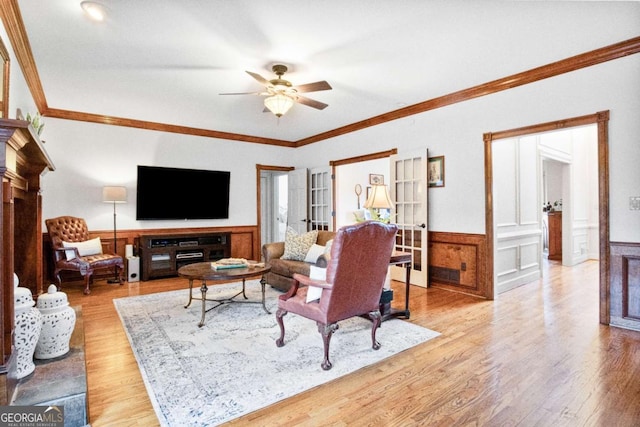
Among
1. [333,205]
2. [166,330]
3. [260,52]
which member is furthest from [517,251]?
[166,330]

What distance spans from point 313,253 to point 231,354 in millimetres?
1796

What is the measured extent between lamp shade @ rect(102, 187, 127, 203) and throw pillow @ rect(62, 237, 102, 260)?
2.05ft

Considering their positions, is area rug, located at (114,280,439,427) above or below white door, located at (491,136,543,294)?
below

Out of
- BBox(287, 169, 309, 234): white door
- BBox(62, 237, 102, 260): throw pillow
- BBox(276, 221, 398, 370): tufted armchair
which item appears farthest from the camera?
BBox(287, 169, 309, 234): white door

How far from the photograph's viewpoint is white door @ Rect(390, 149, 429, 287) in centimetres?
476

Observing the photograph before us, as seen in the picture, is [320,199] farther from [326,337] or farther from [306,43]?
[326,337]

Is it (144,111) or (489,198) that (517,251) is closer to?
(489,198)

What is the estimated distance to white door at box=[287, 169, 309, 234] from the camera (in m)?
6.99

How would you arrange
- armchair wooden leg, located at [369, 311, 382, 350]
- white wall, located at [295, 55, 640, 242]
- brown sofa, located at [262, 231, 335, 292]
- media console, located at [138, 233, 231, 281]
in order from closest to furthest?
Answer: armchair wooden leg, located at [369, 311, 382, 350] → white wall, located at [295, 55, 640, 242] → brown sofa, located at [262, 231, 335, 292] → media console, located at [138, 233, 231, 281]

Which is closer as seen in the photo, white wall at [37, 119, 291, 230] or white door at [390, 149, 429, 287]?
white door at [390, 149, 429, 287]

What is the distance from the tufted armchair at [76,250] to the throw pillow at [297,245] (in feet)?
8.47

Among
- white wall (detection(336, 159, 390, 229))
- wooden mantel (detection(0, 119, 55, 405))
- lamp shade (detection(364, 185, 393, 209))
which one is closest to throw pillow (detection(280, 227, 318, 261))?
lamp shade (detection(364, 185, 393, 209))

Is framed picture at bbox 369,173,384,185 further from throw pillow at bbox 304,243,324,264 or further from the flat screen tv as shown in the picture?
throw pillow at bbox 304,243,324,264

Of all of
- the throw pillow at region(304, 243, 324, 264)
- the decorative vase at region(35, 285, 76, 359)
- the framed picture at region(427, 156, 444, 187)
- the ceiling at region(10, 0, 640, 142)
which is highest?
the ceiling at region(10, 0, 640, 142)
